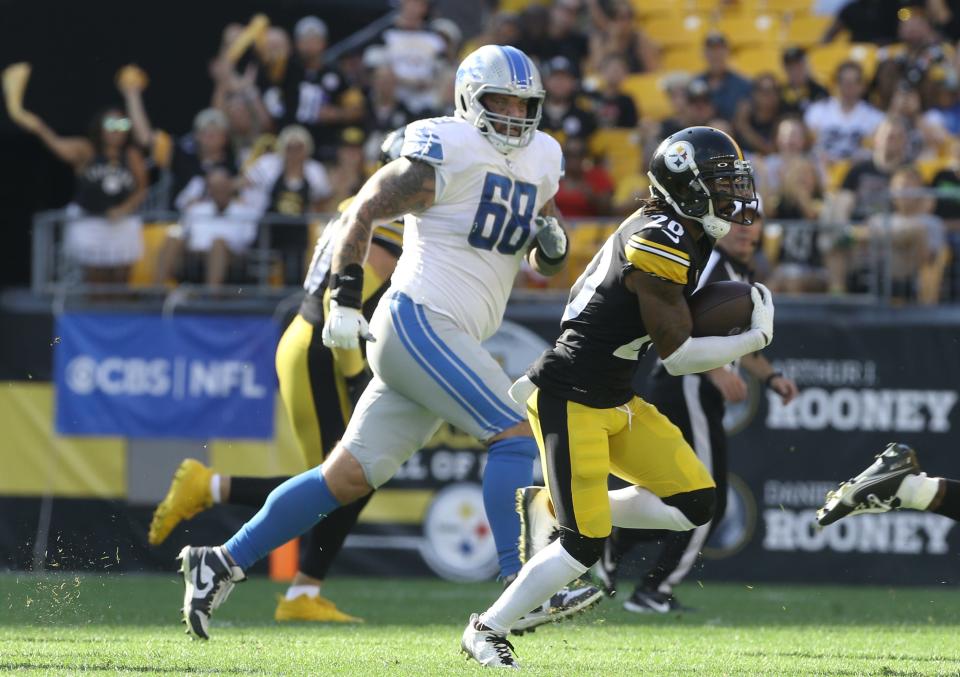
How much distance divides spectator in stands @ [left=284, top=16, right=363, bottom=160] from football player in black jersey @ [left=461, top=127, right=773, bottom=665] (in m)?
7.33

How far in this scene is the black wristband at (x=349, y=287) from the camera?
5.43 m

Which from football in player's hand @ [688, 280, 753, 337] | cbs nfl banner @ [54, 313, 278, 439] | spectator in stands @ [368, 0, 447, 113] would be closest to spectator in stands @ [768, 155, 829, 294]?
cbs nfl banner @ [54, 313, 278, 439]

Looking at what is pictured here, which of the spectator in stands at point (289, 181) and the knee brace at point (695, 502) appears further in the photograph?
the spectator in stands at point (289, 181)

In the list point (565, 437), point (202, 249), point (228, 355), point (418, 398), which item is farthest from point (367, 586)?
point (565, 437)

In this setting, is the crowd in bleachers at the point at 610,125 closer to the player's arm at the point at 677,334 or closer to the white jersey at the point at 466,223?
the white jersey at the point at 466,223

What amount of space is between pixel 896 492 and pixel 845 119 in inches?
269

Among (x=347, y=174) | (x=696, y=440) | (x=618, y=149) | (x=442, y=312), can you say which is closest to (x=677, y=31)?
(x=618, y=149)

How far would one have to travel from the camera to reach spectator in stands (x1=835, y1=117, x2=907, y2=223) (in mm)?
10258

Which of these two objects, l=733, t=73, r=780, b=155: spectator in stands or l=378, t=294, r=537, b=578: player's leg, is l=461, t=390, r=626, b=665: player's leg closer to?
l=378, t=294, r=537, b=578: player's leg

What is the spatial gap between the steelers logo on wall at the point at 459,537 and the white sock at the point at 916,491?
4183mm

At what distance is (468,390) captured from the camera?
18.4 ft

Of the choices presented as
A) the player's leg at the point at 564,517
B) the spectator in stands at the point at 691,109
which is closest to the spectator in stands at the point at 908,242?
the spectator in stands at the point at 691,109

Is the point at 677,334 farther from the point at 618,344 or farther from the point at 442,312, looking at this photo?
the point at 442,312

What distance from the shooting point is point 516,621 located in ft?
17.1
